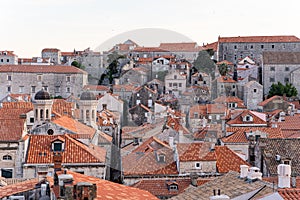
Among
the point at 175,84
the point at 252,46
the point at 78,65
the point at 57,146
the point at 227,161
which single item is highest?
the point at 252,46

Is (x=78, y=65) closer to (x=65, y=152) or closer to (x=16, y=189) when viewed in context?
(x=65, y=152)

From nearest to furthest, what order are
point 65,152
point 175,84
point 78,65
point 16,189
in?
1. point 16,189
2. point 65,152
3. point 175,84
4. point 78,65

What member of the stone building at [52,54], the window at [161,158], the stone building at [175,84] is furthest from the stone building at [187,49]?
the window at [161,158]

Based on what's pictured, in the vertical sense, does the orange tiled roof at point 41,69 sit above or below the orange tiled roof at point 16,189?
above

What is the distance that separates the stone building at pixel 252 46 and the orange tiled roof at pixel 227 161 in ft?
236

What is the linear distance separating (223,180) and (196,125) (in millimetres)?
25763

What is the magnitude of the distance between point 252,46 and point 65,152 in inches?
3082

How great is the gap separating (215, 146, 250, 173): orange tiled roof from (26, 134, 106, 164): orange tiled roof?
190 inches

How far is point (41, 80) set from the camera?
7862cm

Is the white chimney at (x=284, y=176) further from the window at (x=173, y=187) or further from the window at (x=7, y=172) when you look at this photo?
the window at (x=7, y=172)

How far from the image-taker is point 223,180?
1648cm

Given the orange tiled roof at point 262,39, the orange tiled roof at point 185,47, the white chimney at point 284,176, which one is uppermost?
the orange tiled roof at point 262,39

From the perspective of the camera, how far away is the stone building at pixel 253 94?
6825cm

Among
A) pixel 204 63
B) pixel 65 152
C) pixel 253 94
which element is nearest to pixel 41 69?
pixel 204 63
